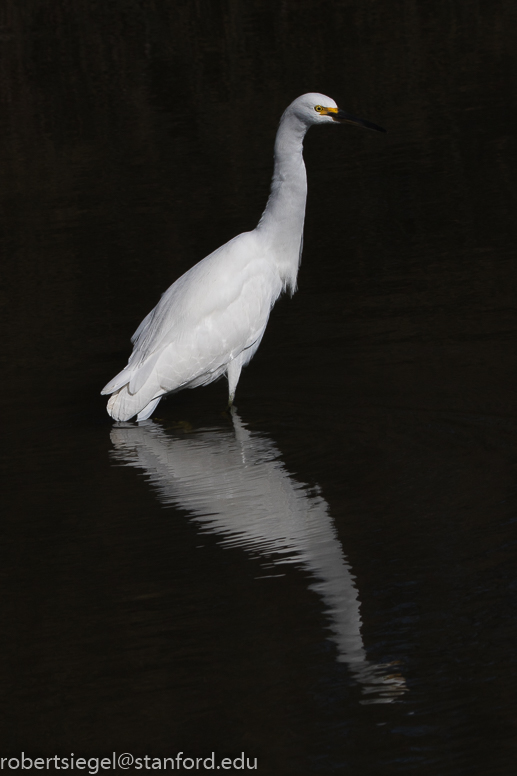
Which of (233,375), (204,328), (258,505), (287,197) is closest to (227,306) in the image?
(204,328)

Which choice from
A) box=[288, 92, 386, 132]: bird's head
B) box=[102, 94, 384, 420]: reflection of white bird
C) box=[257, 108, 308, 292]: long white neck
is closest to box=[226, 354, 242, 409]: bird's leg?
box=[102, 94, 384, 420]: reflection of white bird

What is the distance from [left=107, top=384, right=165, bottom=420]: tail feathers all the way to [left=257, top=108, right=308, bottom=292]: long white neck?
1.05 m

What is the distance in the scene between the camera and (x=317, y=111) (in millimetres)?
5559

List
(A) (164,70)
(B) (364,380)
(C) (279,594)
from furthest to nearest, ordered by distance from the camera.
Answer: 1. (A) (164,70)
2. (B) (364,380)
3. (C) (279,594)

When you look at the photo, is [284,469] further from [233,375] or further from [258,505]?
[233,375]

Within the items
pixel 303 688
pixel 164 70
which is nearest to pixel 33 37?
pixel 164 70

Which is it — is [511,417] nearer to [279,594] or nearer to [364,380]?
[364,380]

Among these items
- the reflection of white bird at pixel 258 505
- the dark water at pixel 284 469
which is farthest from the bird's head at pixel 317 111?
the reflection of white bird at pixel 258 505

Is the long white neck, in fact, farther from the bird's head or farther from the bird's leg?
the bird's leg

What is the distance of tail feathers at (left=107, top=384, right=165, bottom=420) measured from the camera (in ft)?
18.0

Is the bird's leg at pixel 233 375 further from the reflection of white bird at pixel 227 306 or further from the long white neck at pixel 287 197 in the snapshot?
the long white neck at pixel 287 197

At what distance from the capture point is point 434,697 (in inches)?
118

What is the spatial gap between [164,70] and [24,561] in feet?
38.2

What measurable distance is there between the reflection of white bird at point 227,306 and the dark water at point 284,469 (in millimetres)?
234
